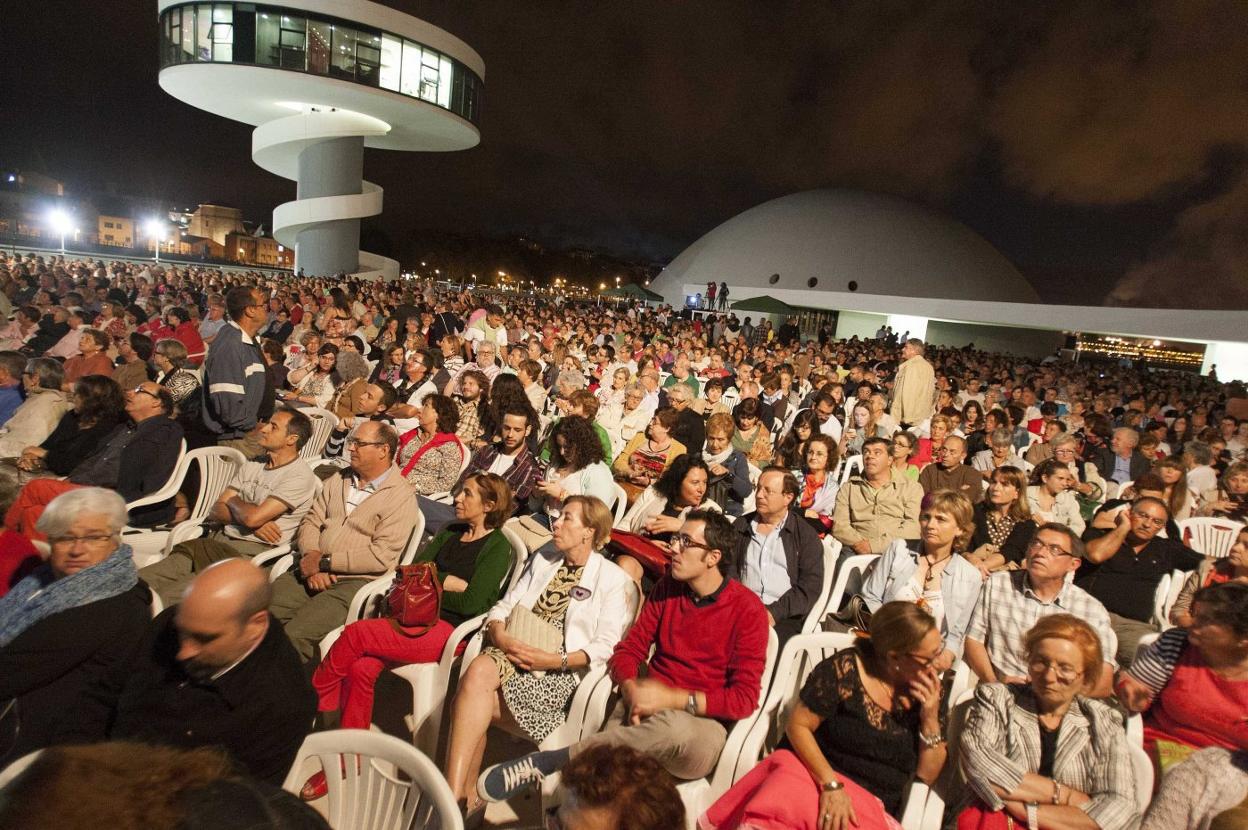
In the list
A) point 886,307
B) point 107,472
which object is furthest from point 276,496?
point 886,307

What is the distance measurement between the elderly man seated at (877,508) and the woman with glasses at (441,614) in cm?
239

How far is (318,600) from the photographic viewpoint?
3.26 metres

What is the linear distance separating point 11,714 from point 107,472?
2.65 metres

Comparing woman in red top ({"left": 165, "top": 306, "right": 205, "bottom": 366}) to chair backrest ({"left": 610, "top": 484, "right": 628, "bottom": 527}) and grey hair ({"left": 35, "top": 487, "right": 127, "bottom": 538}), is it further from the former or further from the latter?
grey hair ({"left": 35, "top": 487, "right": 127, "bottom": 538})

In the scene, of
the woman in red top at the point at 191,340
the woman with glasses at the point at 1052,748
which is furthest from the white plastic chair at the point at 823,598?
the woman in red top at the point at 191,340

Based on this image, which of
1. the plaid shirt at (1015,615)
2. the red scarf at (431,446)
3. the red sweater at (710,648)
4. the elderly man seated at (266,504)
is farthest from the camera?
the red scarf at (431,446)

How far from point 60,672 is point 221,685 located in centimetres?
75

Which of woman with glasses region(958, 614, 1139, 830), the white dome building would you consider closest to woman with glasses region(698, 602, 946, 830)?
woman with glasses region(958, 614, 1139, 830)

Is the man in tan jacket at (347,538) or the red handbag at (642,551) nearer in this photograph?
the man in tan jacket at (347,538)

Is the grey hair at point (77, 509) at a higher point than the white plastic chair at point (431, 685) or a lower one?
higher

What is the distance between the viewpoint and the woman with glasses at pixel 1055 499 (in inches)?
183

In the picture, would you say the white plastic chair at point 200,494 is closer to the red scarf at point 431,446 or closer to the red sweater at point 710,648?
the red scarf at point 431,446

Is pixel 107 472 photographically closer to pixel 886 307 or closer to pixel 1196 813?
pixel 1196 813

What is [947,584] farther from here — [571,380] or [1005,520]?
[571,380]
